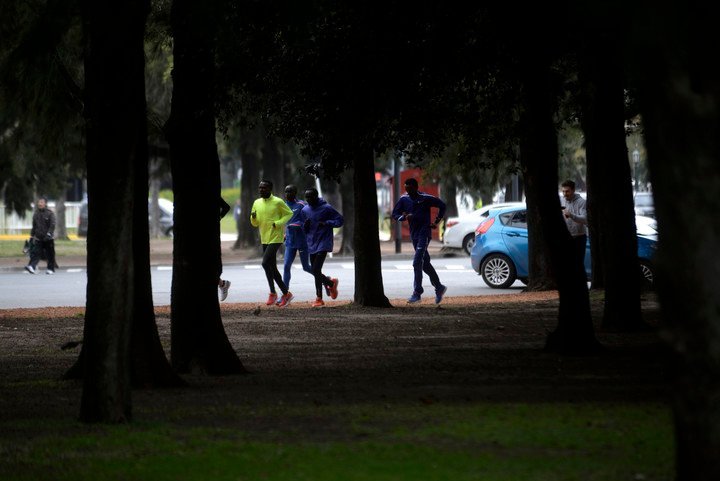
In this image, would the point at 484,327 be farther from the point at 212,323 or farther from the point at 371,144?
the point at 212,323

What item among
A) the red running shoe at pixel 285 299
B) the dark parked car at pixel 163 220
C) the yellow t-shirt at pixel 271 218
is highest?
the dark parked car at pixel 163 220

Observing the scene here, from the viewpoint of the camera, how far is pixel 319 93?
50.8 ft

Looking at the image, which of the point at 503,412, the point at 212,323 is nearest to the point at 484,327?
the point at 212,323

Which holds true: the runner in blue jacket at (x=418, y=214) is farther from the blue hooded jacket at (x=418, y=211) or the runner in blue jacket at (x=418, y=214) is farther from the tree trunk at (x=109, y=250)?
the tree trunk at (x=109, y=250)

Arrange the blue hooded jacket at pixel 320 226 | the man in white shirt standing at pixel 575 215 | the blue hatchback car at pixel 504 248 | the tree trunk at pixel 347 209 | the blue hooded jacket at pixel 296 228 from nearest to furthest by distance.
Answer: the blue hooded jacket at pixel 320 226 → the man in white shirt standing at pixel 575 215 → the blue hooded jacket at pixel 296 228 → the blue hatchback car at pixel 504 248 → the tree trunk at pixel 347 209

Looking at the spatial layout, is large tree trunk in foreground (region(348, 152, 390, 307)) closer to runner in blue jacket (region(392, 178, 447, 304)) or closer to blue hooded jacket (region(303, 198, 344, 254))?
blue hooded jacket (region(303, 198, 344, 254))

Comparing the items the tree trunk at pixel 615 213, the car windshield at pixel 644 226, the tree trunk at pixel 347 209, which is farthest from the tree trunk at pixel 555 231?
the tree trunk at pixel 347 209

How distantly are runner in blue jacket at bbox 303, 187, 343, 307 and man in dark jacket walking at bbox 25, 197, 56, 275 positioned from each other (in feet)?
44.8

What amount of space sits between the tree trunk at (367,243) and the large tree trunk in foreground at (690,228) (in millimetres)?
15380

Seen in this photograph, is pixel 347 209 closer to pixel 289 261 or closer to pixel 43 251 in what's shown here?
pixel 43 251

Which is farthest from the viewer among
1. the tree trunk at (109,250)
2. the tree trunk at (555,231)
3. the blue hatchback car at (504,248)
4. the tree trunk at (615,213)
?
the blue hatchback car at (504,248)

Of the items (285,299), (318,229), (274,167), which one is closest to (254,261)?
(274,167)

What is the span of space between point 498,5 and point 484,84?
2.48 metres

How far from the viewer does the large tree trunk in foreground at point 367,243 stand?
21.2 metres
